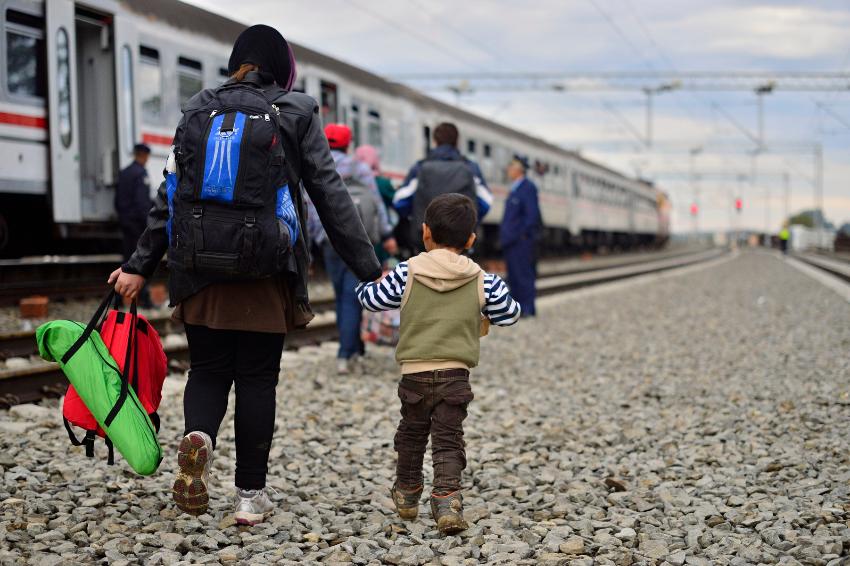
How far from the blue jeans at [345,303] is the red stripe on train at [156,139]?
4742 millimetres

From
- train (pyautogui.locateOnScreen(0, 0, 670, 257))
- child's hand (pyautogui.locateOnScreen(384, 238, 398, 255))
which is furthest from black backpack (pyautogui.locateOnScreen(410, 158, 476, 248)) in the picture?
train (pyautogui.locateOnScreen(0, 0, 670, 257))

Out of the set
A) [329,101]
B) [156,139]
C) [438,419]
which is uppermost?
[329,101]

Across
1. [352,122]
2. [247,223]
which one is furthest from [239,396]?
[352,122]

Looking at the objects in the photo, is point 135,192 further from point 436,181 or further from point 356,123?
point 356,123

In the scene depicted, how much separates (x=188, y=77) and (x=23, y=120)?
2.63 meters

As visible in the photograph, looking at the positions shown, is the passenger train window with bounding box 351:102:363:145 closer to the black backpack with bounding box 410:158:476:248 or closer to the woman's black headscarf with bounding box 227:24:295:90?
the black backpack with bounding box 410:158:476:248

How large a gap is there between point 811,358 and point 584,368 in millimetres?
2134

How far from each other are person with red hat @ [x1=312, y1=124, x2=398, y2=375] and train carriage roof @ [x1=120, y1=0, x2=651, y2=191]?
5.23 meters

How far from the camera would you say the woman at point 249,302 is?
352 centimetres

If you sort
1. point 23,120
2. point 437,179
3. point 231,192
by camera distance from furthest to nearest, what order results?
point 23,120 → point 437,179 → point 231,192

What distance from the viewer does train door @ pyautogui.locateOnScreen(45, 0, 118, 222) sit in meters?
10.3

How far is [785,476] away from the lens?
4.59 m

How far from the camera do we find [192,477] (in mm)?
3512

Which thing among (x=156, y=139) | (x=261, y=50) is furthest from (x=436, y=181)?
(x=156, y=139)
